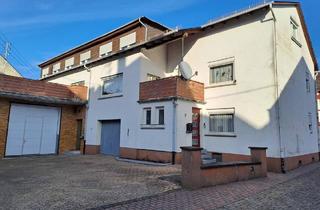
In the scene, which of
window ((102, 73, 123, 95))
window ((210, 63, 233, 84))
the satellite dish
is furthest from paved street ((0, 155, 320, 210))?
window ((102, 73, 123, 95))

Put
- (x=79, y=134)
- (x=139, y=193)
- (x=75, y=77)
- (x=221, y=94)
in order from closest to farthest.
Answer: (x=139, y=193)
(x=221, y=94)
(x=79, y=134)
(x=75, y=77)

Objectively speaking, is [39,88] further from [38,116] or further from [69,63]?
[69,63]

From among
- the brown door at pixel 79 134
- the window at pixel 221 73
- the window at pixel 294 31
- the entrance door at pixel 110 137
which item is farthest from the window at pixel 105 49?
the window at pixel 294 31

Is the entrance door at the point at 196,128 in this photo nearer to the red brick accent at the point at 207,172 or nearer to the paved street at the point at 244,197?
the red brick accent at the point at 207,172

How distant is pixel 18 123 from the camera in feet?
52.1

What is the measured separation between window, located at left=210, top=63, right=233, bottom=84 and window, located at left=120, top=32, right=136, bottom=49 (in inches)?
273

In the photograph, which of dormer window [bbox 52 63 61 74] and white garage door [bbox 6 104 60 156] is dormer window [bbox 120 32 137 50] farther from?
dormer window [bbox 52 63 61 74]

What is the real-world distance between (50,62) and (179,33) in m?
19.8

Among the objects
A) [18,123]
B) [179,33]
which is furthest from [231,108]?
[18,123]

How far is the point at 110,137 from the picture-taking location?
16688 millimetres

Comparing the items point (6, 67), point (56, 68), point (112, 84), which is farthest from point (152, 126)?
point (6, 67)

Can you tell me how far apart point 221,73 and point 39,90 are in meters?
11.8

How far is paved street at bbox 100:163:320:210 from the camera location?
229 inches

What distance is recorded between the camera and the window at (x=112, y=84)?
16383mm
